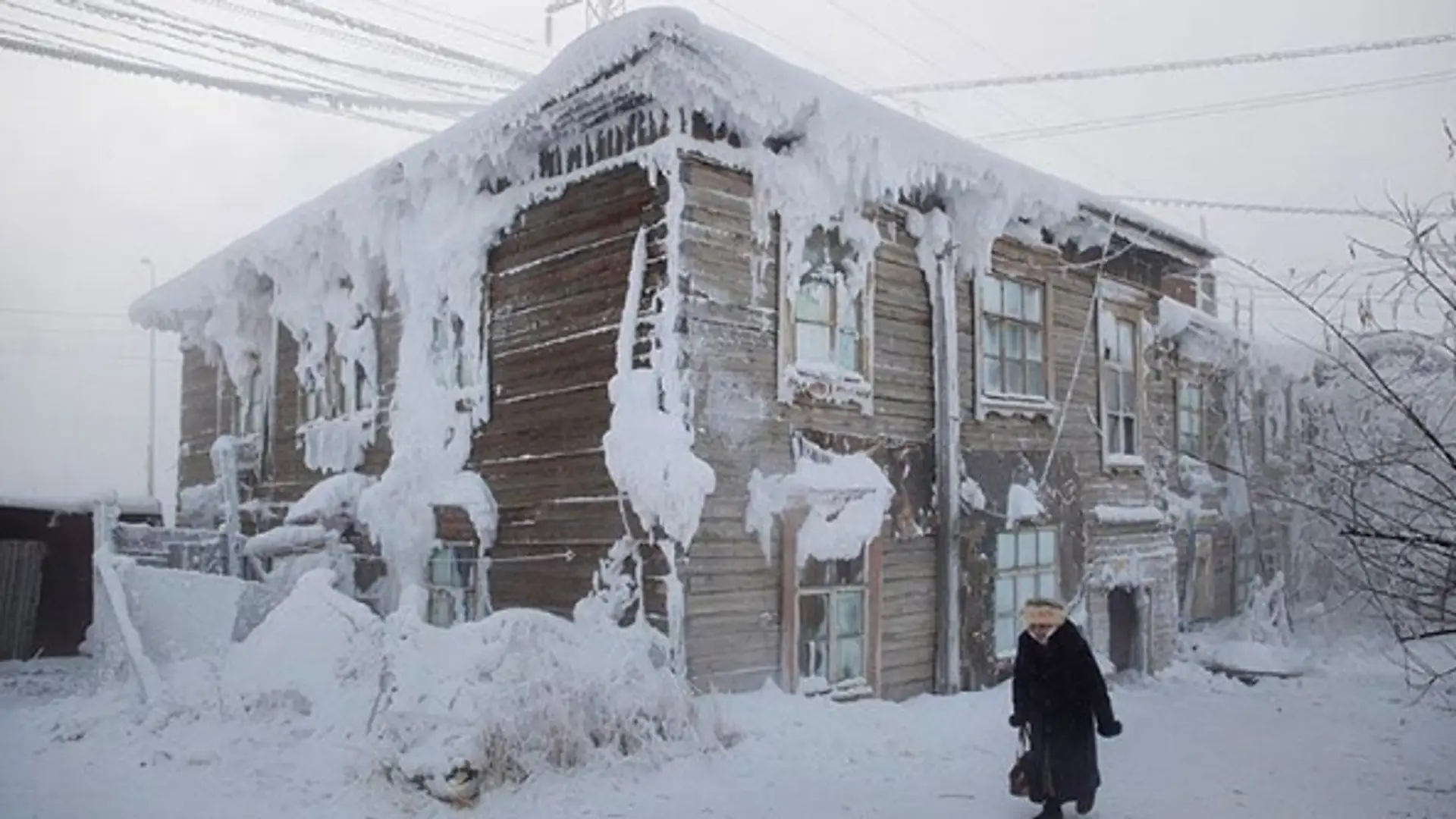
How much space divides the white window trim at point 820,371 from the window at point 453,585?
3747 mm

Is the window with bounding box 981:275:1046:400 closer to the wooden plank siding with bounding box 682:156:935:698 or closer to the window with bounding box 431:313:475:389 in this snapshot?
the wooden plank siding with bounding box 682:156:935:698

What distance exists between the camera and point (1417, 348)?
18.7 feet

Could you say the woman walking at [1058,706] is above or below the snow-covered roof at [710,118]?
below

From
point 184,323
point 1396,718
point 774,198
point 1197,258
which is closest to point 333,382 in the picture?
point 184,323

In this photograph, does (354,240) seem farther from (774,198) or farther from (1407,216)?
(1407,216)

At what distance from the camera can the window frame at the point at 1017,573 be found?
1220 cm

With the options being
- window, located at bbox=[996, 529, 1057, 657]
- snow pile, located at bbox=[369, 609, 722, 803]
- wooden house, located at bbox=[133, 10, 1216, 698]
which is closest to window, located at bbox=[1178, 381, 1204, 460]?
wooden house, located at bbox=[133, 10, 1216, 698]

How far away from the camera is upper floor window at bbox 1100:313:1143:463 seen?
14516mm

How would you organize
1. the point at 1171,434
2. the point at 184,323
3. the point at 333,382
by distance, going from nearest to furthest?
1. the point at 333,382
2. the point at 184,323
3. the point at 1171,434

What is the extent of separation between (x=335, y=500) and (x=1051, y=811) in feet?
30.7

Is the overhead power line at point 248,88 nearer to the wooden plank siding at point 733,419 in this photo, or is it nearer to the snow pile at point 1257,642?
the wooden plank siding at point 733,419

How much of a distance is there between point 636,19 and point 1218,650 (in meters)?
13.5

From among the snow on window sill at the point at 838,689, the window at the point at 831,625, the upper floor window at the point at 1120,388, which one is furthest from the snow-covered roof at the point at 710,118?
the snow on window sill at the point at 838,689

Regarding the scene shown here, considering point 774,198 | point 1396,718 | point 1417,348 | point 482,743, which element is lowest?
point 1396,718
